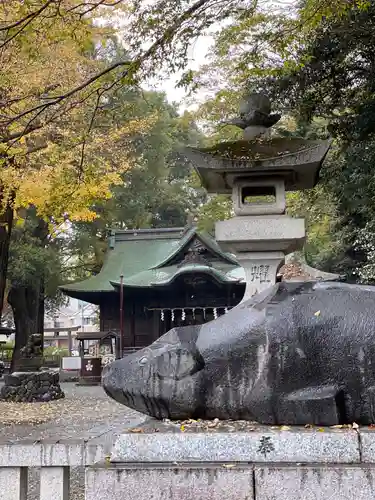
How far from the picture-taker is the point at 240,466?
2.73 meters

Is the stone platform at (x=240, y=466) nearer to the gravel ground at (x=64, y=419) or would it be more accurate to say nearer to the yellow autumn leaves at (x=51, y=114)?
the gravel ground at (x=64, y=419)

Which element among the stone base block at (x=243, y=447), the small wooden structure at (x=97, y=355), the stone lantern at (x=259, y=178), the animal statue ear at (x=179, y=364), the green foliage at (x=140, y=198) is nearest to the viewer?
the stone base block at (x=243, y=447)

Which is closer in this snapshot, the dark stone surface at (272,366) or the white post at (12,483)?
the dark stone surface at (272,366)

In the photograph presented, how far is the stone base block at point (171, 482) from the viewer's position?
8.74 feet

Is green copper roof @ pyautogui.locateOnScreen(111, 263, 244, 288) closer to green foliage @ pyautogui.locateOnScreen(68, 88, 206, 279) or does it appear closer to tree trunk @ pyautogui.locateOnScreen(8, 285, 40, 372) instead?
green foliage @ pyautogui.locateOnScreen(68, 88, 206, 279)

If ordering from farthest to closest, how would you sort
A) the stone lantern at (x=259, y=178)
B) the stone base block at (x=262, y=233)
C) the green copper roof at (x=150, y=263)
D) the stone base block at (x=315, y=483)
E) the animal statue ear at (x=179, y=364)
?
the green copper roof at (x=150, y=263) → the stone base block at (x=262, y=233) → the stone lantern at (x=259, y=178) → the animal statue ear at (x=179, y=364) → the stone base block at (x=315, y=483)

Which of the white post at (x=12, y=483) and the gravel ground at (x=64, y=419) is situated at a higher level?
the white post at (x=12, y=483)

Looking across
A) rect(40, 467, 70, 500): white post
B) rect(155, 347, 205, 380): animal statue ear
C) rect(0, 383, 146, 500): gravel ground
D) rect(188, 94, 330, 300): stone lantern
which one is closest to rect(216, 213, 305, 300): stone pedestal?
rect(188, 94, 330, 300): stone lantern

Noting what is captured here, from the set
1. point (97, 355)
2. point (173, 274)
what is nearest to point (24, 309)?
point (97, 355)

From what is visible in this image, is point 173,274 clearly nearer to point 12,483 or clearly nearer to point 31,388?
point 31,388

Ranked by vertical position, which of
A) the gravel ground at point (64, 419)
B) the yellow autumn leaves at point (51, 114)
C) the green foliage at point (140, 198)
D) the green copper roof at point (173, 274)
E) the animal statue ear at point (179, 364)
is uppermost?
the green foliage at point (140, 198)

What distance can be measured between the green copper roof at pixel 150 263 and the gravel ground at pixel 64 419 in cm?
502

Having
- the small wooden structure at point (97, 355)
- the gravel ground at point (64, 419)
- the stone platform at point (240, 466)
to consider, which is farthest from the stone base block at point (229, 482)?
the small wooden structure at point (97, 355)

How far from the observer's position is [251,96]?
29.2 ft
